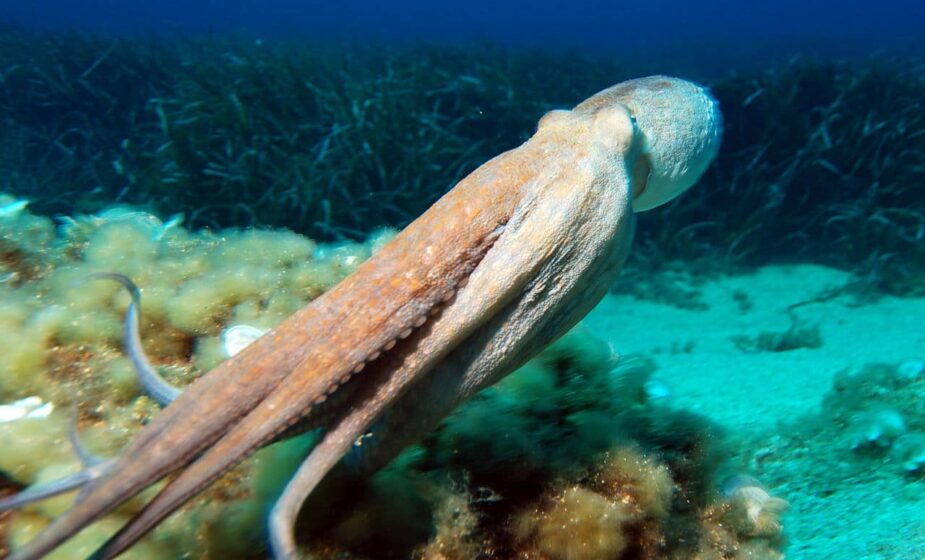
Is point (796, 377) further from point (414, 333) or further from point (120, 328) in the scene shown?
point (120, 328)

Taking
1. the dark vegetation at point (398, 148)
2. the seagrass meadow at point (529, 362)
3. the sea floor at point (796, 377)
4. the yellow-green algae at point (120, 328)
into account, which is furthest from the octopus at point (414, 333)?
the dark vegetation at point (398, 148)

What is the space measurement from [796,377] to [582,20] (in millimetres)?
62332

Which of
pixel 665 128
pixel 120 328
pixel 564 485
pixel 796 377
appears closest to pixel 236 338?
pixel 120 328

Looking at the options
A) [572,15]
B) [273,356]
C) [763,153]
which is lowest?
[572,15]

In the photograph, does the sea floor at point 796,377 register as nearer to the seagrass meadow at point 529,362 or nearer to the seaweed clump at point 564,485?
the seagrass meadow at point 529,362

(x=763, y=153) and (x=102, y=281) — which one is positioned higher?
(x=102, y=281)

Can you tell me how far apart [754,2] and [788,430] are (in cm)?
7827

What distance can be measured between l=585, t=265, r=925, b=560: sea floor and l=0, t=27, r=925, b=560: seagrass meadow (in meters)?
0.03

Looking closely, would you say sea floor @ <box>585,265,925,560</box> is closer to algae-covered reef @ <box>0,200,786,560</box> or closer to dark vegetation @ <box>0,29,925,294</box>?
algae-covered reef @ <box>0,200,786,560</box>

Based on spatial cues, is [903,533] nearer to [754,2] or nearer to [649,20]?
[649,20]

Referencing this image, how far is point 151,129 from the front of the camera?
9.95 metres

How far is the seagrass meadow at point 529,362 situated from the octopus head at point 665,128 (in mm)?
817

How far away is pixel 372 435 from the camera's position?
1752mm

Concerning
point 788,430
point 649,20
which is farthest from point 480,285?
point 649,20
